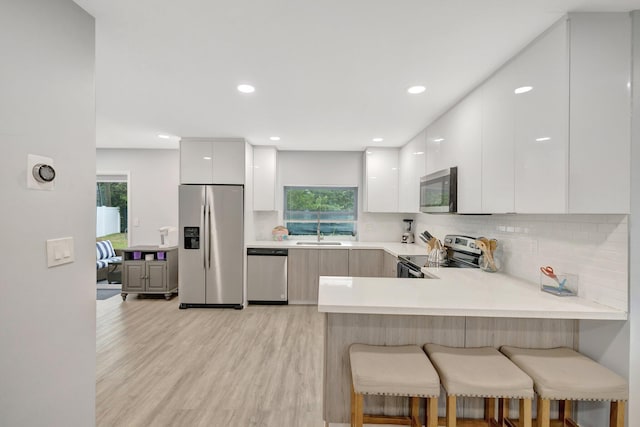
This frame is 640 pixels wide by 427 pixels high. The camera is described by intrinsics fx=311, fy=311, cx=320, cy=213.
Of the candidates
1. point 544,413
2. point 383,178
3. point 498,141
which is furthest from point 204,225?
point 544,413

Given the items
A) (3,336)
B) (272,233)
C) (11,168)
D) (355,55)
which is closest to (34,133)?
(11,168)

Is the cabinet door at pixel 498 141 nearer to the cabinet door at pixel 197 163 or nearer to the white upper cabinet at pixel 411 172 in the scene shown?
the white upper cabinet at pixel 411 172

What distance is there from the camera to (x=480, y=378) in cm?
141

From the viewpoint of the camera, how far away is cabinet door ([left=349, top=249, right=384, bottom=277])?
14.6ft

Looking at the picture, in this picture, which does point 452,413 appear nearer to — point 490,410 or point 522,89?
point 490,410

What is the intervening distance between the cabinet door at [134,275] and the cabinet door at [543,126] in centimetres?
484

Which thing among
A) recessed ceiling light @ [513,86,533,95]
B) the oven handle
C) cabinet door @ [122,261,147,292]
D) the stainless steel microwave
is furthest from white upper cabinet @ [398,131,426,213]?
cabinet door @ [122,261,147,292]

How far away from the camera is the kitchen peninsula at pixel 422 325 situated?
164cm

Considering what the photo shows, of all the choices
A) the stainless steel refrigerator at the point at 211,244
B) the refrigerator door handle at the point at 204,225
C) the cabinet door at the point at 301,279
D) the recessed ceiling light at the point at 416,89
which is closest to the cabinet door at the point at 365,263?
the cabinet door at the point at 301,279

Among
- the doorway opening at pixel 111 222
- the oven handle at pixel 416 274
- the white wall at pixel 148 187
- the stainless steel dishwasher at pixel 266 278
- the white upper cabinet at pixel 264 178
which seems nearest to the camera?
the oven handle at pixel 416 274

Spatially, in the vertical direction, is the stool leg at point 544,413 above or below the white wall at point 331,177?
below

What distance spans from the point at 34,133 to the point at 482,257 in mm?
2998

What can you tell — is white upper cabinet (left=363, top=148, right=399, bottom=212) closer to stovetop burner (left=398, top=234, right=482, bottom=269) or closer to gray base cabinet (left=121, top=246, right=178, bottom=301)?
stovetop burner (left=398, top=234, right=482, bottom=269)

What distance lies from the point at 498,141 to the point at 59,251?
252 centimetres
